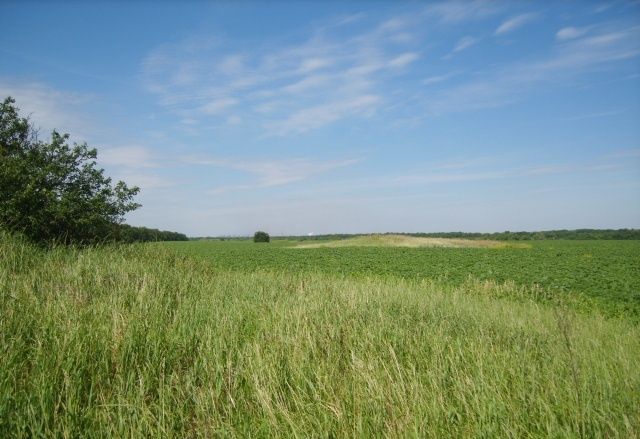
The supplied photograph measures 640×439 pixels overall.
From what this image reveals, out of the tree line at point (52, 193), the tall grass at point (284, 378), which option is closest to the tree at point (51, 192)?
the tree line at point (52, 193)

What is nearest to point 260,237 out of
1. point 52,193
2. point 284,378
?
point 52,193

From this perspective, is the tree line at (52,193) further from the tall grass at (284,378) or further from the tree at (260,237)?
the tree at (260,237)

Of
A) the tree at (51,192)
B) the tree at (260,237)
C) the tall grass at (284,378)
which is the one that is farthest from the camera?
the tree at (260,237)

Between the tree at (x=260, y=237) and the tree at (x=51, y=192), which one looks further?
the tree at (x=260, y=237)

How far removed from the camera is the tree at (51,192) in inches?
493

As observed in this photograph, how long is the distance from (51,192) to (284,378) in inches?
536

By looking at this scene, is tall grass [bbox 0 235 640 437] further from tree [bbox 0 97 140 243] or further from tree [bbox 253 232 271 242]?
tree [bbox 253 232 271 242]

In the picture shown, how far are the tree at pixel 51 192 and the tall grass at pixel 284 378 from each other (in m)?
8.50

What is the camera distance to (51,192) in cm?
1312

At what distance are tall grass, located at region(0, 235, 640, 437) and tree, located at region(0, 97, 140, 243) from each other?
27.9ft

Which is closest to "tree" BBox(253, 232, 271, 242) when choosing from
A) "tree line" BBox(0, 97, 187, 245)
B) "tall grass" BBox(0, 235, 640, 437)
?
"tree line" BBox(0, 97, 187, 245)

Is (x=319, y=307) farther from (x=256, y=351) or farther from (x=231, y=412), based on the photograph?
(x=231, y=412)

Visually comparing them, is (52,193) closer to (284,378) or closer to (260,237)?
(284,378)

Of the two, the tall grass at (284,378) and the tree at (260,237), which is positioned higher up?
the tree at (260,237)
